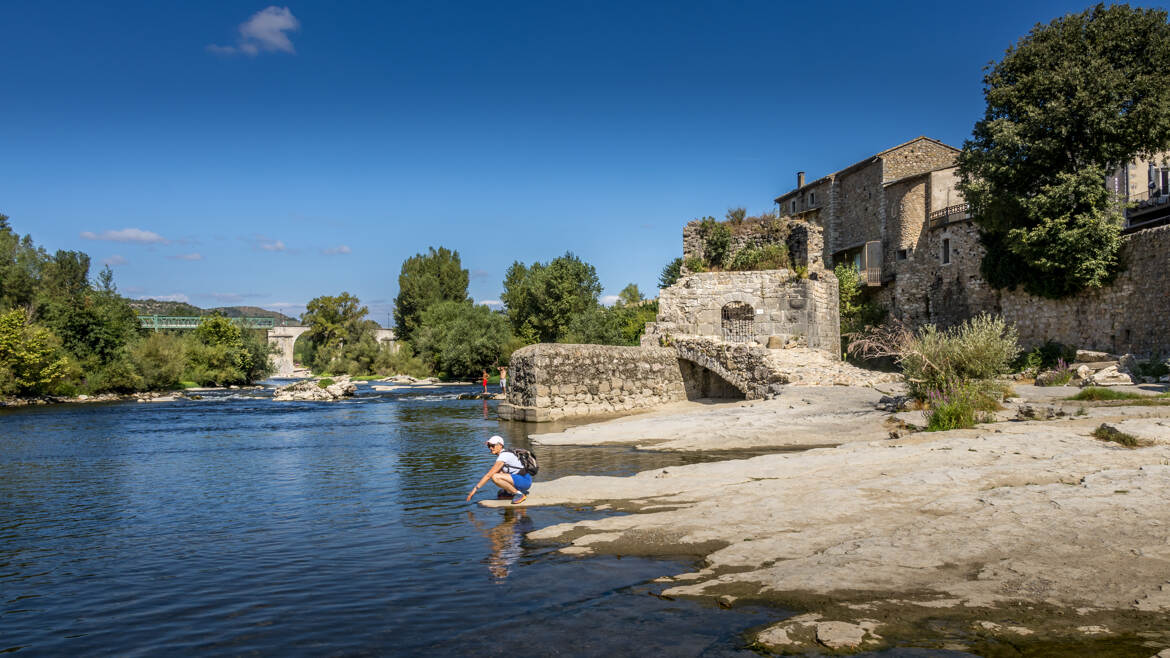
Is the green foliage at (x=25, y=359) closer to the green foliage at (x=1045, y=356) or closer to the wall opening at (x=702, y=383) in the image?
the wall opening at (x=702, y=383)

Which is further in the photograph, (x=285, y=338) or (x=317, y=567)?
(x=285, y=338)

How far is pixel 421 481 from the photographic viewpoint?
38.8 ft

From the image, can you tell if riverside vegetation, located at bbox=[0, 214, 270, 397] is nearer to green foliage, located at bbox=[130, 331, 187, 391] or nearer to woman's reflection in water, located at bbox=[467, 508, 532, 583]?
green foliage, located at bbox=[130, 331, 187, 391]

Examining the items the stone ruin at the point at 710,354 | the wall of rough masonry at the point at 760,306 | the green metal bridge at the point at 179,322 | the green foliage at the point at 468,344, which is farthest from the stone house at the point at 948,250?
the green metal bridge at the point at 179,322

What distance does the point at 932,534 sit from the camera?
6.34 metres

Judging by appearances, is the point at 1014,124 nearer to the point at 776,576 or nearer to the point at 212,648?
the point at 776,576

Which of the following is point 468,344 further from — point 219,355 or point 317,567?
point 317,567

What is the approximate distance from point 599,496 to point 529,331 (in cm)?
4447

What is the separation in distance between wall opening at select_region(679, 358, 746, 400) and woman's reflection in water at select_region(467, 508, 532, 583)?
15.0 metres

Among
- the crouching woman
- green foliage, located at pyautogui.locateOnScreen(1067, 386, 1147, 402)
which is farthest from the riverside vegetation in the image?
green foliage, located at pyautogui.locateOnScreen(1067, 386, 1147, 402)

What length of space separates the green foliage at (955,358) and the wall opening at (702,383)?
31.4 feet

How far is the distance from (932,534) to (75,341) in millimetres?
49103

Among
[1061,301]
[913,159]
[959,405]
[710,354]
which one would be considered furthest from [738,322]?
[913,159]

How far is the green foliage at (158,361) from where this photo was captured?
4478 centimetres
